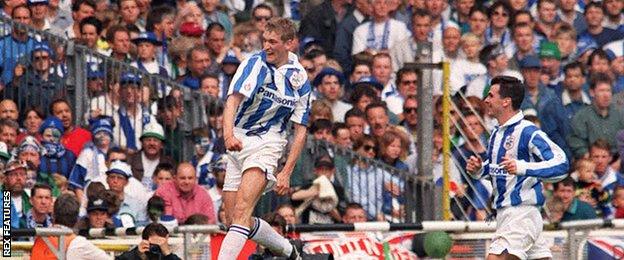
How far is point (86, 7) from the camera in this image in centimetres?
2509

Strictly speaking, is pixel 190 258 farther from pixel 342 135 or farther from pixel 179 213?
pixel 342 135

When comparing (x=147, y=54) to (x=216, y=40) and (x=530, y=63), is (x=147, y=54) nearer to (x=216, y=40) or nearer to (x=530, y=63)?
(x=216, y=40)

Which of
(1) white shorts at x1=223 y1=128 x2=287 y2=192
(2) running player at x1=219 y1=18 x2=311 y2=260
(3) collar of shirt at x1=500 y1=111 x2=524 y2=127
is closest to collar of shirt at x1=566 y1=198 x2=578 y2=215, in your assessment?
(3) collar of shirt at x1=500 y1=111 x2=524 y2=127

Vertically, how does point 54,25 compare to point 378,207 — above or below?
above

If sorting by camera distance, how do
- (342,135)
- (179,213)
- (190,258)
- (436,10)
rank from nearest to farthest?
(190,258) < (179,213) < (342,135) < (436,10)

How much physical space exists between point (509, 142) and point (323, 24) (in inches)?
353

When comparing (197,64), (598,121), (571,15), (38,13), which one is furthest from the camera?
(571,15)

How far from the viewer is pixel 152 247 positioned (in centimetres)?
1941

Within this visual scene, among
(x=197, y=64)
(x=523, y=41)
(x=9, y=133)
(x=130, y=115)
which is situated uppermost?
(x=523, y=41)

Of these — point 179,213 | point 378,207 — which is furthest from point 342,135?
point 179,213

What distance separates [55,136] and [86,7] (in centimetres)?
239

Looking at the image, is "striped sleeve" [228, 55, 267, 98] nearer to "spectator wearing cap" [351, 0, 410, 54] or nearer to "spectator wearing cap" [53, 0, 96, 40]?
"spectator wearing cap" [53, 0, 96, 40]

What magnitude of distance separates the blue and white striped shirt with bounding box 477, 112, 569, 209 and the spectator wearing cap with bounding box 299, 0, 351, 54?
8523 mm

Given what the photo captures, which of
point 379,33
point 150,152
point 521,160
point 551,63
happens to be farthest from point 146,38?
point 521,160
